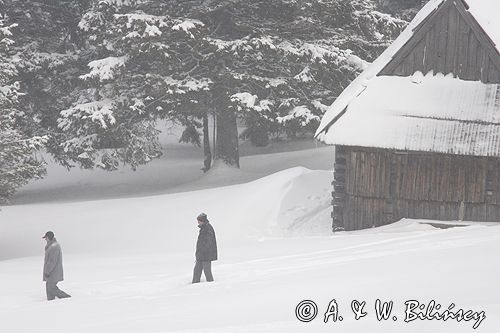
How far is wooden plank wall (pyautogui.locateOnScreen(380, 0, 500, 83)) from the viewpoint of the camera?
17969 mm

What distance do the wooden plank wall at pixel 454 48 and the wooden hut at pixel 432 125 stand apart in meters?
0.03

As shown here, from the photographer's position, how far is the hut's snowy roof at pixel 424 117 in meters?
17.6

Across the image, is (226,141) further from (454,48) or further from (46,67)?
(454,48)

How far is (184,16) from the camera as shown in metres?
24.5

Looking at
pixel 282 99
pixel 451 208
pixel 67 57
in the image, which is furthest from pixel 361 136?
pixel 67 57

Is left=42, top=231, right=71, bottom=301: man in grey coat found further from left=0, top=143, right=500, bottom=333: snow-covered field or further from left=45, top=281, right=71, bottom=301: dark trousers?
left=0, top=143, right=500, bottom=333: snow-covered field

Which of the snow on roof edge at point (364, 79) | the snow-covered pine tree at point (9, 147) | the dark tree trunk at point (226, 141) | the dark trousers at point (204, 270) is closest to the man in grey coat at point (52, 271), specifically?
the dark trousers at point (204, 270)

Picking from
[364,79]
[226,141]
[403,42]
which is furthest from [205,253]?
[226,141]

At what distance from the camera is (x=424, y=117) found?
18.2m

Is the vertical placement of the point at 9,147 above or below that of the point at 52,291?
above

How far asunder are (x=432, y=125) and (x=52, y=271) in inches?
420

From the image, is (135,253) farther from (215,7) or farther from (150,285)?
(215,7)

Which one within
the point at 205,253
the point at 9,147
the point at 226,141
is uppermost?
the point at 9,147

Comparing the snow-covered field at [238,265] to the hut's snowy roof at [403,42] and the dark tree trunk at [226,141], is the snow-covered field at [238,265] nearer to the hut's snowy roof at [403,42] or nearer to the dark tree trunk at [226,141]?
the dark tree trunk at [226,141]
